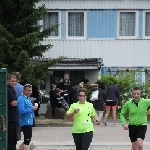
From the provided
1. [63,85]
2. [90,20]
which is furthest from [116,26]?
[63,85]

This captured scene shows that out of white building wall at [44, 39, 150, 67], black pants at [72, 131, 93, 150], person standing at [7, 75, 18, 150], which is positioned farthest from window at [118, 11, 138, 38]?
black pants at [72, 131, 93, 150]

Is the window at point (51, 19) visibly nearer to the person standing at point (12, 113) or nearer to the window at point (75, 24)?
the window at point (75, 24)

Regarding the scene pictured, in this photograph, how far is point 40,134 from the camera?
20.0 m

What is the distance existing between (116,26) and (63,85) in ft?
18.6

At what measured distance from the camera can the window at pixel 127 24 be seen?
31.3m

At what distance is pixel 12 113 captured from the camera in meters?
13.0

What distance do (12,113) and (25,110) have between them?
0.48 m

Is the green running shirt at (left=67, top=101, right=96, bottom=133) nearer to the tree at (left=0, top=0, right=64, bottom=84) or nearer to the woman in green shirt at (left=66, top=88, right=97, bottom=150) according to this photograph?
the woman in green shirt at (left=66, top=88, right=97, bottom=150)

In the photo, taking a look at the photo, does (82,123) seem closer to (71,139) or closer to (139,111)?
(139,111)

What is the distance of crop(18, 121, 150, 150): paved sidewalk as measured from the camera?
16.7 meters

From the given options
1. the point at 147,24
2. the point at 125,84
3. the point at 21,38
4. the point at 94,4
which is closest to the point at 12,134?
the point at 21,38

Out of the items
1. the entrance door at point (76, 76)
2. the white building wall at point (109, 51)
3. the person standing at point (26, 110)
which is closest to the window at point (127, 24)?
the white building wall at point (109, 51)

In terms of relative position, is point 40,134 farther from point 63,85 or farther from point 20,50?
point 63,85

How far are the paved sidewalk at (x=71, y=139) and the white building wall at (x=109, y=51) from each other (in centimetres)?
874
